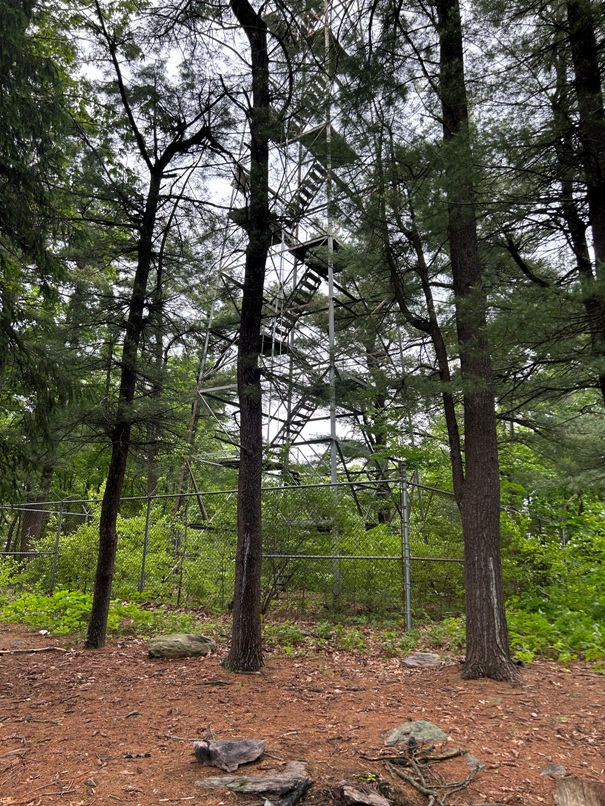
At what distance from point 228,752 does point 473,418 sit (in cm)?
364

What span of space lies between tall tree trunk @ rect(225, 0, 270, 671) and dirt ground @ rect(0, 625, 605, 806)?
0.43 metres

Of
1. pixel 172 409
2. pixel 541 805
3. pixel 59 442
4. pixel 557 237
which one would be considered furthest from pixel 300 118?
pixel 541 805

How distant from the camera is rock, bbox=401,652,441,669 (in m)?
5.43

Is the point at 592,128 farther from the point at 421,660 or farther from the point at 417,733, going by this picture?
the point at 421,660

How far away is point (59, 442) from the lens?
6168 millimetres

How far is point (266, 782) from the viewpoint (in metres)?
2.64

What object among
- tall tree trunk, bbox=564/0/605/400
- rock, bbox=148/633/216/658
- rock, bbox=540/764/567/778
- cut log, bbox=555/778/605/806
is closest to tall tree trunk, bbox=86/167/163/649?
rock, bbox=148/633/216/658

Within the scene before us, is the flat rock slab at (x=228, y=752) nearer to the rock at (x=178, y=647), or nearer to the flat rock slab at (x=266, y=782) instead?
the flat rock slab at (x=266, y=782)

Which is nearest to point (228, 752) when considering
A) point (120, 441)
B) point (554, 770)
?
point (554, 770)

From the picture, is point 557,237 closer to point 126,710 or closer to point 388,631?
point 388,631

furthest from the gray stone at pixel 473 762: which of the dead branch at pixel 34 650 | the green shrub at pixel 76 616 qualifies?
the dead branch at pixel 34 650

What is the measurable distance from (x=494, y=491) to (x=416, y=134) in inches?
155

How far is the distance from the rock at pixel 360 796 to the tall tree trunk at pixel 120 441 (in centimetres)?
449

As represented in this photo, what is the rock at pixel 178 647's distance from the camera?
5.83 meters
